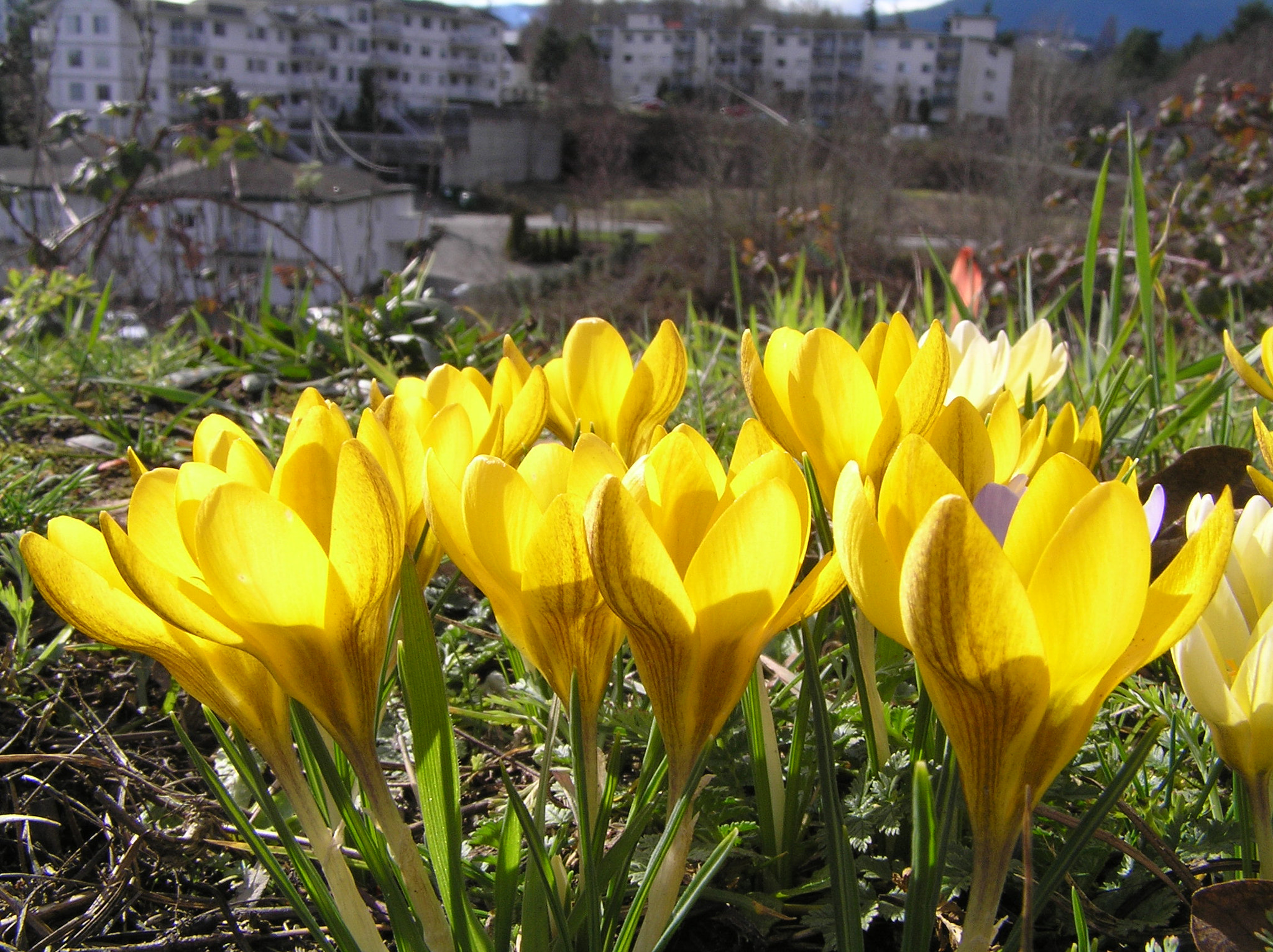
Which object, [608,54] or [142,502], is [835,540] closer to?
[142,502]

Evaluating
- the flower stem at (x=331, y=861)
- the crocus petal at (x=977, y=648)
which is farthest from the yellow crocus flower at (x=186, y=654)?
the crocus petal at (x=977, y=648)

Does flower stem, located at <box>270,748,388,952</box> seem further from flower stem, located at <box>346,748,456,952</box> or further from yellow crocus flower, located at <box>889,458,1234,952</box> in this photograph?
yellow crocus flower, located at <box>889,458,1234,952</box>

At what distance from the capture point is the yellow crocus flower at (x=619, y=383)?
2.38 feet

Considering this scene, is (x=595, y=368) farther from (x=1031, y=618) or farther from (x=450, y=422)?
(x=1031, y=618)

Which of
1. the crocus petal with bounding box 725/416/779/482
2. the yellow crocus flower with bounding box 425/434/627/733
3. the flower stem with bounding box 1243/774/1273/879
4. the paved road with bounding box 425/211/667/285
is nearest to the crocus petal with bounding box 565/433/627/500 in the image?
the yellow crocus flower with bounding box 425/434/627/733

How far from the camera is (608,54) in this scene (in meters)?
45.7

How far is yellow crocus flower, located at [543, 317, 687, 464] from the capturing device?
2.38 feet

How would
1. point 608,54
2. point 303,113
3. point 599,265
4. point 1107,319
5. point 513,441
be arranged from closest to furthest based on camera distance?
1. point 513,441
2. point 1107,319
3. point 599,265
4. point 303,113
5. point 608,54

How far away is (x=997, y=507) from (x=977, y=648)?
4.5 inches

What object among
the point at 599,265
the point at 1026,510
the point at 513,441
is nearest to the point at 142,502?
the point at 513,441

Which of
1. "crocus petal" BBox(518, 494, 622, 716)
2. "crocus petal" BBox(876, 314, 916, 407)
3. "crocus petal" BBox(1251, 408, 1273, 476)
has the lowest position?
"crocus petal" BBox(518, 494, 622, 716)

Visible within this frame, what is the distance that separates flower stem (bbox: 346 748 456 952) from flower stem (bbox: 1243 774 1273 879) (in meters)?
0.39

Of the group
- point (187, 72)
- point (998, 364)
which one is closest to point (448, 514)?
point (998, 364)

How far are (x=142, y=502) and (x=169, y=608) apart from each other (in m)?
0.07
